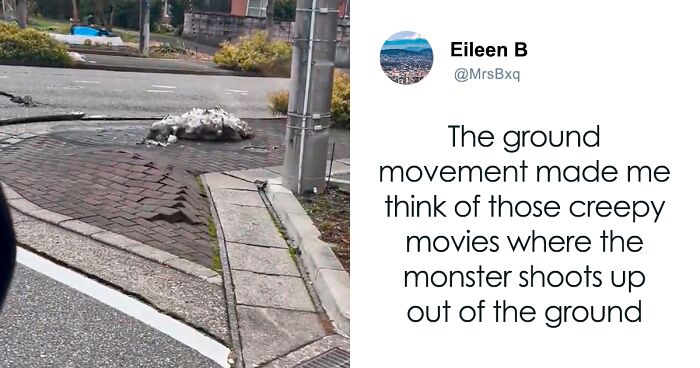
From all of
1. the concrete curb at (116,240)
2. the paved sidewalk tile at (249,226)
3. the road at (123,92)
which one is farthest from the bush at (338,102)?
the concrete curb at (116,240)

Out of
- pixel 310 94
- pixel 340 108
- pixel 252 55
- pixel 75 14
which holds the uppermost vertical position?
pixel 75 14

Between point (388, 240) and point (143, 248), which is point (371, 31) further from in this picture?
point (143, 248)

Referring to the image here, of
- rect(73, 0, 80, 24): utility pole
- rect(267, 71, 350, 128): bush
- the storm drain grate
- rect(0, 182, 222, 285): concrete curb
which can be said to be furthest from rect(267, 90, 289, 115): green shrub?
the storm drain grate

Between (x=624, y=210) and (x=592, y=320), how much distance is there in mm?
383

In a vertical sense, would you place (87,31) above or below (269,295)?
above

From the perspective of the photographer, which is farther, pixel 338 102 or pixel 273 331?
pixel 338 102

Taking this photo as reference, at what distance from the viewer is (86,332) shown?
4.02 metres

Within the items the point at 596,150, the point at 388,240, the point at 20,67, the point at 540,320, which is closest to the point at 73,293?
the point at 388,240

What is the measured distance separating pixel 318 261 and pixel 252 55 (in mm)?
19136

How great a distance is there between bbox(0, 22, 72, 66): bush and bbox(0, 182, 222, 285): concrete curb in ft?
46.5

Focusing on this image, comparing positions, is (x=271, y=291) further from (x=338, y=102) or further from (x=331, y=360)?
(x=338, y=102)

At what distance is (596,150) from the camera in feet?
8.78

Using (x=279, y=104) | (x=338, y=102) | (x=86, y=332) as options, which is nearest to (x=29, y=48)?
(x=279, y=104)

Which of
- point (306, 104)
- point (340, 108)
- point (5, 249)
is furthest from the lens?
point (340, 108)
